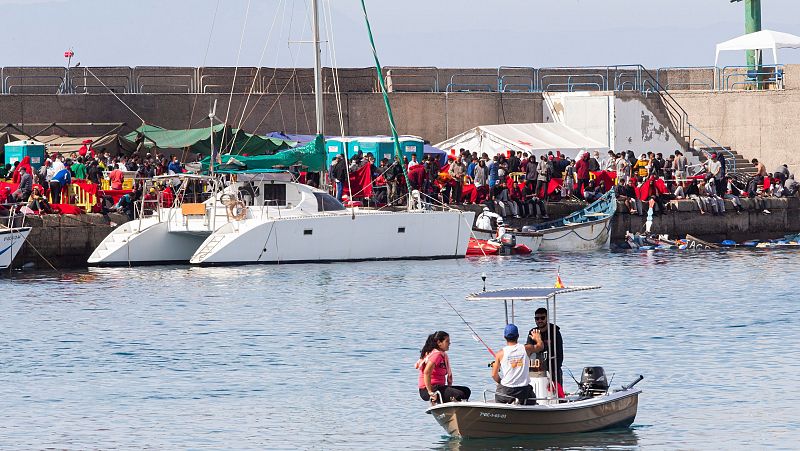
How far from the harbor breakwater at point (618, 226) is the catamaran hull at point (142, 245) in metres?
0.93

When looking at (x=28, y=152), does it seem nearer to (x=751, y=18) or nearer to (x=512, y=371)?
(x=512, y=371)

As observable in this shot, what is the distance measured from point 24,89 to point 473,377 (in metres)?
31.7

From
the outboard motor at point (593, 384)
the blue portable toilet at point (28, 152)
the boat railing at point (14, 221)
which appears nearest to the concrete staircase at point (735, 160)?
the blue portable toilet at point (28, 152)

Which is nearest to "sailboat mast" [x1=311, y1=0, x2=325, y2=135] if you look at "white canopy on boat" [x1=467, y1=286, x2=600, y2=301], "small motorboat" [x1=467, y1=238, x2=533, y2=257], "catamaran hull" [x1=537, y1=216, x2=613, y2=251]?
"small motorboat" [x1=467, y1=238, x2=533, y2=257]

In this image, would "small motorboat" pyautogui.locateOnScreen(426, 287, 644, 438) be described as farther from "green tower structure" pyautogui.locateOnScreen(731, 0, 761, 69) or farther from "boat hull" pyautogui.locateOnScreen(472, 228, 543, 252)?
"green tower structure" pyautogui.locateOnScreen(731, 0, 761, 69)

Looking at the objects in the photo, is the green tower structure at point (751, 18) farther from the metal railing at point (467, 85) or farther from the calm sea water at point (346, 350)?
the calm sea water at point (346, 350)

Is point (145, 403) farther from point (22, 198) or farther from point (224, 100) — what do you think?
point (224, 100)

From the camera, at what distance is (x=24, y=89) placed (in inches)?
2169

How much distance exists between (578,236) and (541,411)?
29.9m

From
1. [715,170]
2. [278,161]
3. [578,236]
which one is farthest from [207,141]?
[715,170]

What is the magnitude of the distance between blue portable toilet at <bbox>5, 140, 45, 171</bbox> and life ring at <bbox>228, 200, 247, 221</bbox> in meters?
7.05

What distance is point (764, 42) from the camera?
207 feet

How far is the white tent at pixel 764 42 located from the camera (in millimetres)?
62844

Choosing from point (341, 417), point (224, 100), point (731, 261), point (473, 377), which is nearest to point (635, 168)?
point (731, 261)
